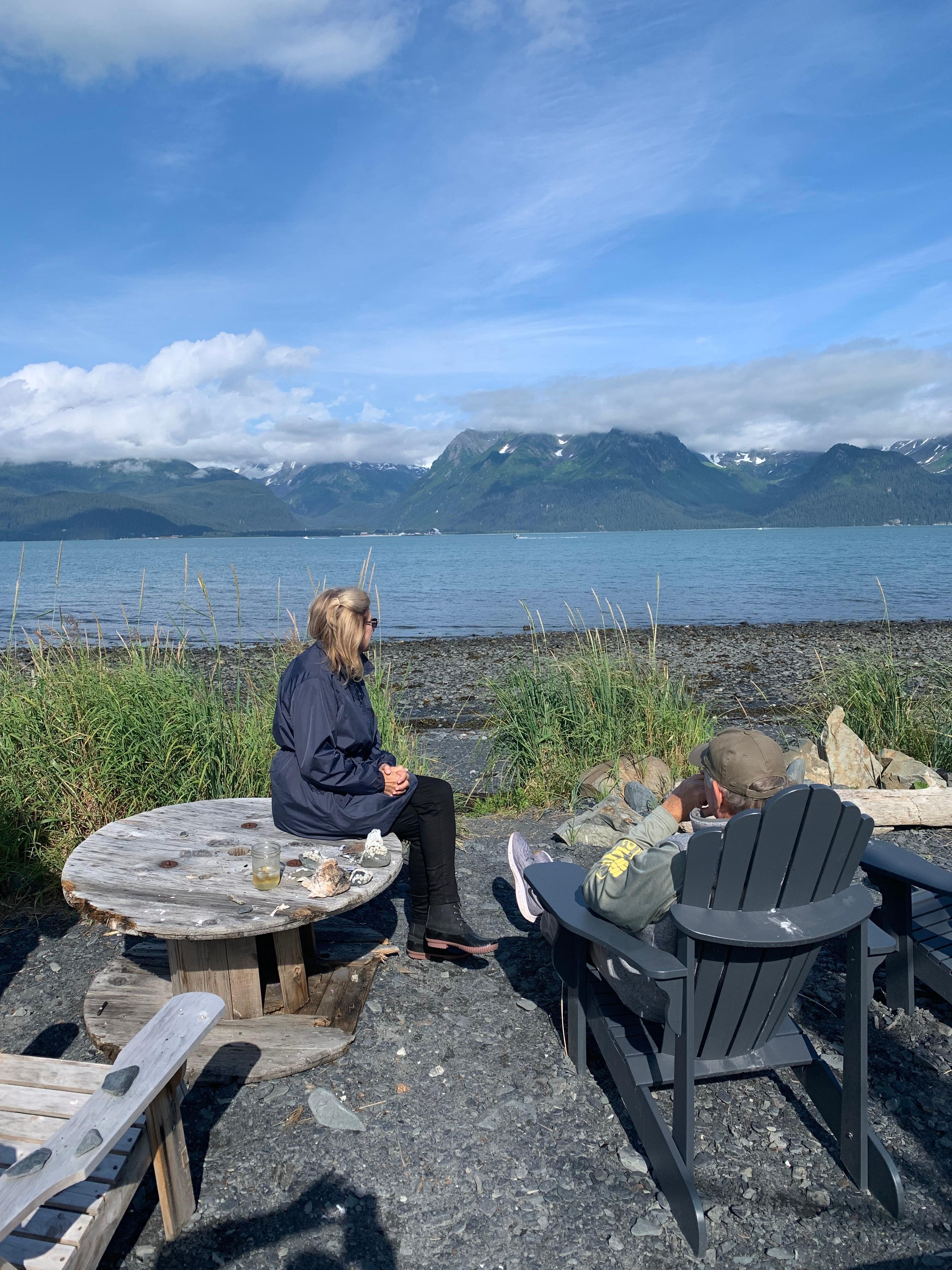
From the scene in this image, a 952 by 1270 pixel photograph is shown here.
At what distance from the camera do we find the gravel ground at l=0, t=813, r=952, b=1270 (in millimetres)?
2258

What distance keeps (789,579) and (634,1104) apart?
47766mm

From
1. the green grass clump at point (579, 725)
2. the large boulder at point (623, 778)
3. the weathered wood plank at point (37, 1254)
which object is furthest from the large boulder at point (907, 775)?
the weathered wood plank at point (37, 1254)

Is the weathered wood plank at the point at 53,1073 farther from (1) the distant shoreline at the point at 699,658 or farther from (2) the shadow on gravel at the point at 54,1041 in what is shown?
(1) the distant shoreline at the point at 699,658

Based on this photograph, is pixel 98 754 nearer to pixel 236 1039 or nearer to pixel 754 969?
pixel 236 1039

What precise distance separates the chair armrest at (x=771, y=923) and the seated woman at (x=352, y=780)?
5.36 ft

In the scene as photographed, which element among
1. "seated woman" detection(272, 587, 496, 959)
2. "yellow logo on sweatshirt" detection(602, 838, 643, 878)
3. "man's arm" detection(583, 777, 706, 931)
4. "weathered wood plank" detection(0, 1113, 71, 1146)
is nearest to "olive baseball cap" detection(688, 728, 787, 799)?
"man's arm" detection(583, 777, 706, 931)

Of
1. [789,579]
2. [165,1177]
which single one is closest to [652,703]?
[165,1177]

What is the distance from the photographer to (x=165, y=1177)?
222 centimetres

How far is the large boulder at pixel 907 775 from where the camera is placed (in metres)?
5.94

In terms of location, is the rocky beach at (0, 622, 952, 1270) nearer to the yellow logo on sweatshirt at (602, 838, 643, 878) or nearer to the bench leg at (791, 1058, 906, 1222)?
the bench leg at (791, 1058, 906, 1222)

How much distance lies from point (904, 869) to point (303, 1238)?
247 centimetres

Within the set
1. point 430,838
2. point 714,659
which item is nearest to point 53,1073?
point 430,838

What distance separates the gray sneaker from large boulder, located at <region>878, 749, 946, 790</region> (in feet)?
10.6

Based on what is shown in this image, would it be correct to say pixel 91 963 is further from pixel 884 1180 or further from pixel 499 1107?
pixel 884 1180
